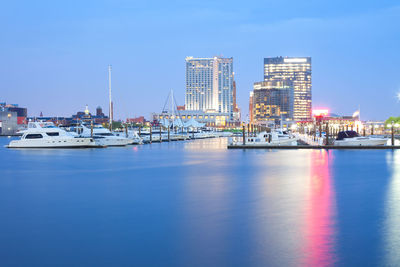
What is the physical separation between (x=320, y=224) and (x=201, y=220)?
19.2 feet

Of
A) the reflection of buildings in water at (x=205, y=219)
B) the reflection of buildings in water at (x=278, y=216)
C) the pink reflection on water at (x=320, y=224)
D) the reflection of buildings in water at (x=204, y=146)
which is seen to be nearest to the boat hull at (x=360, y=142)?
the reflection of buildings in water at (x=204, y=146)

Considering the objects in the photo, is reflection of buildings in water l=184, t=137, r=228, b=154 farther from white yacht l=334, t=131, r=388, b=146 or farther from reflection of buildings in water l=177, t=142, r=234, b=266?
reflection of buildings in water l=177, t=142, r=234, b=266

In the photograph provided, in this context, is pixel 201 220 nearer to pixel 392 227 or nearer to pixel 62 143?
pixel 392 227

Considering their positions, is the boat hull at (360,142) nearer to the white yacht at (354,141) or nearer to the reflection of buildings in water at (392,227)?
the white yacht at (354,141)

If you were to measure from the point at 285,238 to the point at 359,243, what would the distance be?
295cm

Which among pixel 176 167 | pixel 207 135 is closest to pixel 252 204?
pixel 176 167

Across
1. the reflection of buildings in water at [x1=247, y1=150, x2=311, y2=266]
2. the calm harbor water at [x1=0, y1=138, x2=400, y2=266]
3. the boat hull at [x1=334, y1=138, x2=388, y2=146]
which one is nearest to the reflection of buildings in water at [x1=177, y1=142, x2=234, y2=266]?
the calm harbor water at [x1=0, y1=138, x2=400, y2=266]

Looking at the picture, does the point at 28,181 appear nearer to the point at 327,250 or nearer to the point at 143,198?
the point at 143,198

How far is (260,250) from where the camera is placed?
59.4ft

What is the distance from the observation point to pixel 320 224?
74.4ft

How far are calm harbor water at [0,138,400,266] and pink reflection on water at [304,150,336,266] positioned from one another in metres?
0.05

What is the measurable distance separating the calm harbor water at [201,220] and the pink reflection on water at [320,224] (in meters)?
0.05

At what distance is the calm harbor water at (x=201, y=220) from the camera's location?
56.8 ft

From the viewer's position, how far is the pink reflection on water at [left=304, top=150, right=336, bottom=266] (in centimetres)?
1705
